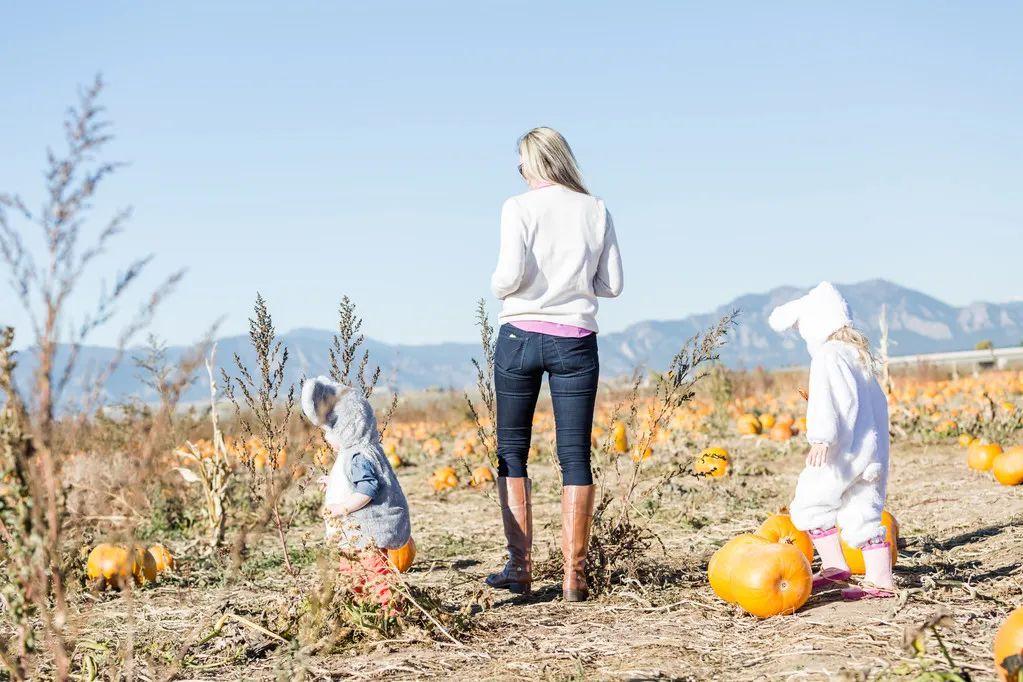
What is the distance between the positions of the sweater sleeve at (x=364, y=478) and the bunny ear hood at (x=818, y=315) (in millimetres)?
1802

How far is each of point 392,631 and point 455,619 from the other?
0.23 meters

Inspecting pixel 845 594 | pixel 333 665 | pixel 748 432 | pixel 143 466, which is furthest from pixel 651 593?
pixel 748 432

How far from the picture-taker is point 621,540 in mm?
4637

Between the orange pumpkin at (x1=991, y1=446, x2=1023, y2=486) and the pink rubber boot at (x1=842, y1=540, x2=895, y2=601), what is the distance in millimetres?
3253

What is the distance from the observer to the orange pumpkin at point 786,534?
4.47 meters

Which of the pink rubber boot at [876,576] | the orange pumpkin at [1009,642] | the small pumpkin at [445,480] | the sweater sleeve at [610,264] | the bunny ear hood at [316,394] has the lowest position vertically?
the small pumpkin at [445,480]

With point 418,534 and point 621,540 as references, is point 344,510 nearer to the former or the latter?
point 621,540

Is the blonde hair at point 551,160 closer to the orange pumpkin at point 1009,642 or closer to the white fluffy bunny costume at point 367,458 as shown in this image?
the white fluffy bunny costume at point 367,458

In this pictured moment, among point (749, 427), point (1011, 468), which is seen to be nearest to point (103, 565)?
point (1011, 468)

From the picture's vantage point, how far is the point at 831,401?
13.4ft

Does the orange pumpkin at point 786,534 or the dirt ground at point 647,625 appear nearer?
the dirt ground at point 647,625

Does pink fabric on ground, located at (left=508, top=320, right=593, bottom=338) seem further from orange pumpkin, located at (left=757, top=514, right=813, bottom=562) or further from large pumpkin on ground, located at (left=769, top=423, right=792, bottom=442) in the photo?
large pumpkin on ground, located at (left=769, top=423, right=792, bottom=442)

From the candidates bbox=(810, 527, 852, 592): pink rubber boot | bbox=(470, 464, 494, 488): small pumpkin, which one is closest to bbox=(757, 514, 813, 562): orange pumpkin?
bbox=(810, 527, 852, 592): pink rubber boot

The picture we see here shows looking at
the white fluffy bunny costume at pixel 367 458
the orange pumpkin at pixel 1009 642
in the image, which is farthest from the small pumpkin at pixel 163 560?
the orange pumpkin at pixel 1009 642
